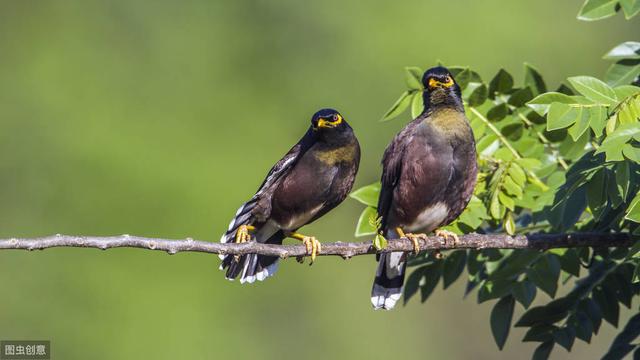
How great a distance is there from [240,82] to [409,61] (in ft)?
10.3

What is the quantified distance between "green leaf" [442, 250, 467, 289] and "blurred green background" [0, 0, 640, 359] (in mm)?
8254

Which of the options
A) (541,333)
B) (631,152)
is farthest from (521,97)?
(631,152)

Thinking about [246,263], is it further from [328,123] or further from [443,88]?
[443,88]

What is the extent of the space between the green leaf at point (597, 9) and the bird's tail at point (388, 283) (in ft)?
6.54

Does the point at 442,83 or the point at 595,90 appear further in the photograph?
the point at 442,83

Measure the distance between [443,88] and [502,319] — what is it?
1481mm

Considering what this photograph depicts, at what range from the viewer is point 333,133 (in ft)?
19.2

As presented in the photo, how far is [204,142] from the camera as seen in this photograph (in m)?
14.8

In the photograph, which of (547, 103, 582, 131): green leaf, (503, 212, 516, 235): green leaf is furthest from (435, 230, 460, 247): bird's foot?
(547, 103, 582, 131): green leaf

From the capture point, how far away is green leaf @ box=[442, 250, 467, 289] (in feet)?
16.7

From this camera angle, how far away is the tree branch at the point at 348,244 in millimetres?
3543

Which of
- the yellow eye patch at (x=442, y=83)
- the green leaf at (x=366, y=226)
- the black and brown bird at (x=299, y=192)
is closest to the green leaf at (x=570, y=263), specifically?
the green leaf at (x=366, y=226)

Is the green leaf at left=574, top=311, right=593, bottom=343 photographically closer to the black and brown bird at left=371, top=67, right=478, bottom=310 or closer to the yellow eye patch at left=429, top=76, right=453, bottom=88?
the black and brown bird at left=371, top=67, right=478, bottom=310

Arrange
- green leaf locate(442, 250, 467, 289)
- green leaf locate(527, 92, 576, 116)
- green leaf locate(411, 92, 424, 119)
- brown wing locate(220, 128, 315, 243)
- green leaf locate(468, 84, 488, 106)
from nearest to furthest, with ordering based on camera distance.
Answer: green leaf locate(527, 92, 576, 116) < green leaf locate(442, 250, 467, 289) < green leaf locate(468, 84, 488, 106) < green leaf locate(411, 92, 424, 119) < brown wing locate(220, 128, 315, 243)
